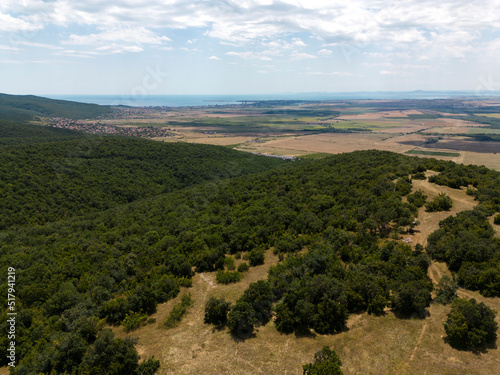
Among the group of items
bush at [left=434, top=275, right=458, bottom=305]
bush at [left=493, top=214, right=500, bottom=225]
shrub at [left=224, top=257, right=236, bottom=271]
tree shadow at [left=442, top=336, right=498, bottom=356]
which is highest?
bush at [left=493, top=214, right=500, bottom=225]

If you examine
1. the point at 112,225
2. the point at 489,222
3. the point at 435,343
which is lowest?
the point at 112,225

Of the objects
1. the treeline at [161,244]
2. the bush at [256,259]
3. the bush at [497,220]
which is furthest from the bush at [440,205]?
the bush at [256,259]

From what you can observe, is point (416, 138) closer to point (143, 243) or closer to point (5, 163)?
point (143, 243)

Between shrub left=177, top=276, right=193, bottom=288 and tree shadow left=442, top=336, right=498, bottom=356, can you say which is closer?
tree shadow left=442, top=336, right=498, bottom=356

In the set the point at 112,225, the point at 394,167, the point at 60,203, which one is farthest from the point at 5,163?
the point at 394,167

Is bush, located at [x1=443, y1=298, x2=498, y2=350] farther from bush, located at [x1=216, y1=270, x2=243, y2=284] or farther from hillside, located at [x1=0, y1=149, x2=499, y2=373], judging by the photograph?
bush, located at [x1=216, y1=270, x2=243, y2=284]

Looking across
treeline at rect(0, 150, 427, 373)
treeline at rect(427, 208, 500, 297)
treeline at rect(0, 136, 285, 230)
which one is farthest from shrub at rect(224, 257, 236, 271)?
treeline at rect(0, 136, 285, 230)

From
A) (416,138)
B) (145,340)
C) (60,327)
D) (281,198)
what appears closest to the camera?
(145,340)

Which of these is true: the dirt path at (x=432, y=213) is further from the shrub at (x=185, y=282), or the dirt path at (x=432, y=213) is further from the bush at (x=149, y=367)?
the bush at (x=149, y=367)
